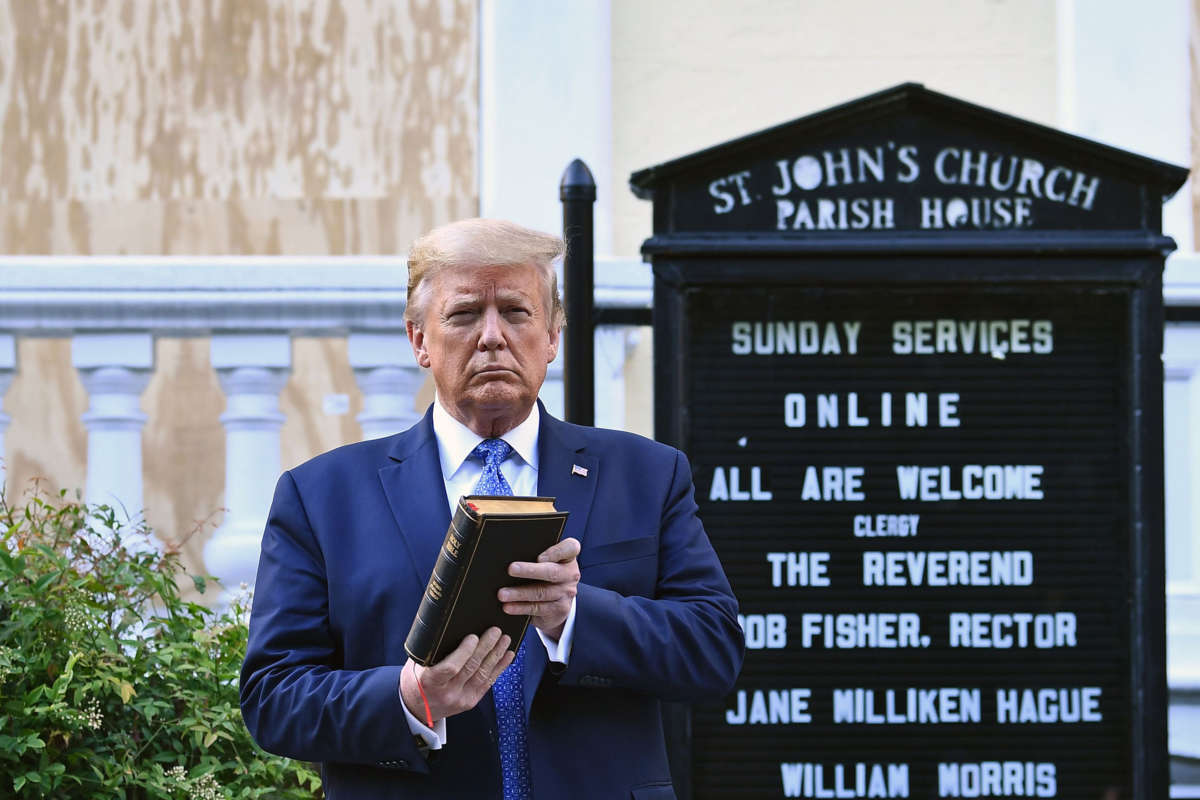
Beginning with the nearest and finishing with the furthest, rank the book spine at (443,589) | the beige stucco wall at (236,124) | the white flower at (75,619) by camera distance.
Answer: the book spine at (443,589) < the white flower at (75,619) < the beige stucco wall at (236,124)

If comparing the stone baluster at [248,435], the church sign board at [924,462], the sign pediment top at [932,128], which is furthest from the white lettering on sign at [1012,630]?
the stone baluster at [248,435]

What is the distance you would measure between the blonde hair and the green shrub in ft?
3.37

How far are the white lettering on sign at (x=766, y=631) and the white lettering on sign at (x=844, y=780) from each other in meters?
0.23

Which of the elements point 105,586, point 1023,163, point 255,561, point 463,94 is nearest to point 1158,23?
point 1023,163

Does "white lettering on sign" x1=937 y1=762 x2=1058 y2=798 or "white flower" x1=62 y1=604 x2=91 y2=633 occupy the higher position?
"white flower" x1=62 y1=604 x2=91 y2=633

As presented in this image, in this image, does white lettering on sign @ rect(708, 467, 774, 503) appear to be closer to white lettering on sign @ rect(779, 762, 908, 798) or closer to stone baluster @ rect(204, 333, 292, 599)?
white lettering on sign @ rect(779, 762, 908, 798)

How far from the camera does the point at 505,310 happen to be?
198 centimetres

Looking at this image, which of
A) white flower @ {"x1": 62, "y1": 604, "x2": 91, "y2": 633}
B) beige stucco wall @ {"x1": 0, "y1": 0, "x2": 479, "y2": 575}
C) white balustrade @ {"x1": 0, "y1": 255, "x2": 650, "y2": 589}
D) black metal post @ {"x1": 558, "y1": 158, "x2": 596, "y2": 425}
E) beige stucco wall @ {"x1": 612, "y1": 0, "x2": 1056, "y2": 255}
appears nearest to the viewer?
white flower @ {"x1": 62, "y1": 604, "x2": 91, "y2": 633}

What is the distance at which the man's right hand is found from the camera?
1.71 meters

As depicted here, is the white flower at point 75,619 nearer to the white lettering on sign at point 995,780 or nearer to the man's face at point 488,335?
the man's face at point 488,335

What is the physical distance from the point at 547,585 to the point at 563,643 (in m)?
0.14

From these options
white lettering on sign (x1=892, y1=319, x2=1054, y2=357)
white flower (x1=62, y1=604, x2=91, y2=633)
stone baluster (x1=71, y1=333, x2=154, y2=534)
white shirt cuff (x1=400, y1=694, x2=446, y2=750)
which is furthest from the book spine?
stone baluster (x1=71, y1=333, x2=154, y2=534)

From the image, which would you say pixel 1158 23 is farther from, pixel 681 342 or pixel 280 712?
pixel 280 712

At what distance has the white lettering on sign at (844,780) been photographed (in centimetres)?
300
